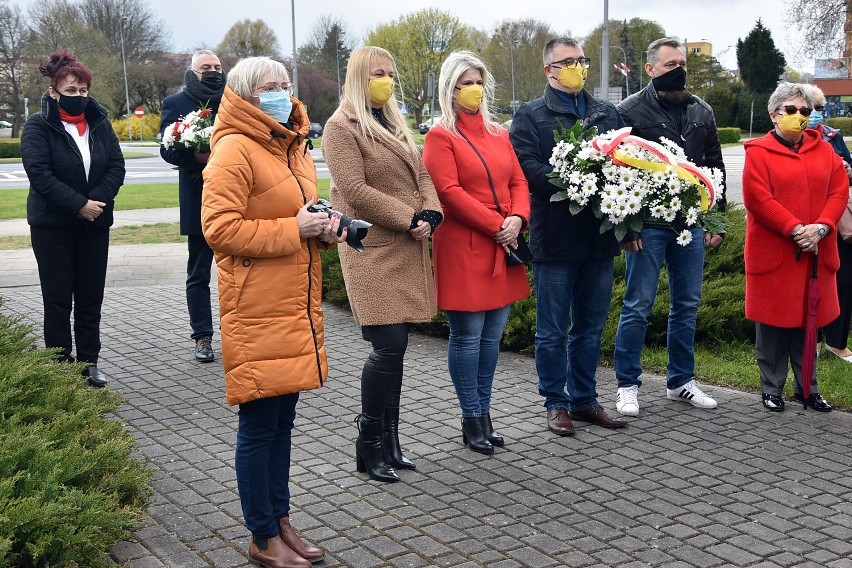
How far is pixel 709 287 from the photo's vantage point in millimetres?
8633

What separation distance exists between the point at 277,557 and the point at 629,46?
85.4 metres

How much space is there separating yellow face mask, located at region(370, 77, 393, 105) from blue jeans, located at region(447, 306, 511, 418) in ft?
4.20

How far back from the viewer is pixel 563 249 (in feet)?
19.5

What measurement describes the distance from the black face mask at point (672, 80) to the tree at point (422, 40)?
73753 millimetres

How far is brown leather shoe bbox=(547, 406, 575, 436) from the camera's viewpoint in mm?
6004

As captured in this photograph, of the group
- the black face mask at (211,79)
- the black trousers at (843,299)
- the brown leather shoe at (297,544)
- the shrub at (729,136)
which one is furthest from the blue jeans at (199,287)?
the shrub at (729,136)

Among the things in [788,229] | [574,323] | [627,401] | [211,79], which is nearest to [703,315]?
[788,229]

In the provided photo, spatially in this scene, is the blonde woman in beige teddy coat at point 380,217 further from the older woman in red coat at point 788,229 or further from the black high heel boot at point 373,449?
the older woman in red coat at point 788,229

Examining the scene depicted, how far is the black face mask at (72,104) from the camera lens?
6.89m

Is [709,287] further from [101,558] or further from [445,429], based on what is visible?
[101,558]

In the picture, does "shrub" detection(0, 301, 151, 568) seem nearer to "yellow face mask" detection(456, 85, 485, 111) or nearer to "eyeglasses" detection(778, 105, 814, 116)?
"yellow face mask" detection(456, 85, 485, 111)

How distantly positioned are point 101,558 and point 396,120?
2.62 metres

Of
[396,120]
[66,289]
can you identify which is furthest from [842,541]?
[66,289]

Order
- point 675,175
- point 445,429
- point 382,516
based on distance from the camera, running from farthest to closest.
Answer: point 445,429, point 675,175, point 382,516
